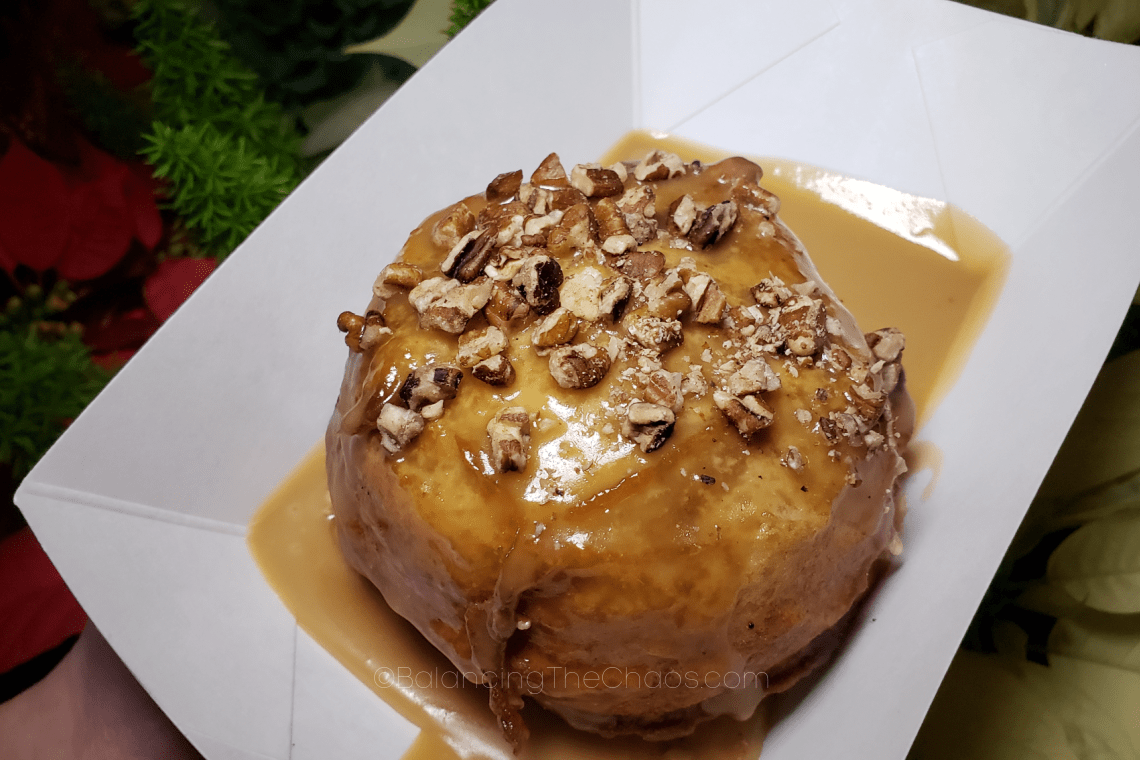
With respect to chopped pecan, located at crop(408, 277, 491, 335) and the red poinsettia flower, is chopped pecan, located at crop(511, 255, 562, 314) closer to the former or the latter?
chopped pecan, located at crop(408, 277, 491, 335)

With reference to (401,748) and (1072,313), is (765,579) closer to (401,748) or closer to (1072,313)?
(401,748)

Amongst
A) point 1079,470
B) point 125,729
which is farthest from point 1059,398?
point 125,729

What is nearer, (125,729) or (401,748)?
(401,748)

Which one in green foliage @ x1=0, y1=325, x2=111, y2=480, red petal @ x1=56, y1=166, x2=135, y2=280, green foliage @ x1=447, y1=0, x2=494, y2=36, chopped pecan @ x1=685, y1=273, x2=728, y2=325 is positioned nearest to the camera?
chopped pecan @ x1=685, y1=273, x2=728, y2=325

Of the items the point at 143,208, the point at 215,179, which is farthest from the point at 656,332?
the point at 143,208

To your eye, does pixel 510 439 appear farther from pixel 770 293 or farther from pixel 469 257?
pixel 770 293

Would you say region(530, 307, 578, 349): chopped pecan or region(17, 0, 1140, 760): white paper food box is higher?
region(530, 307, 578, 349): chopped pecan

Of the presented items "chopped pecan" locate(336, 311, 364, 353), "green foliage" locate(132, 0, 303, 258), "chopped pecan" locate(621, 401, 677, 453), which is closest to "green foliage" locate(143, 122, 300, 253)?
"green foliage" locate(132, 0, 303, 258)
